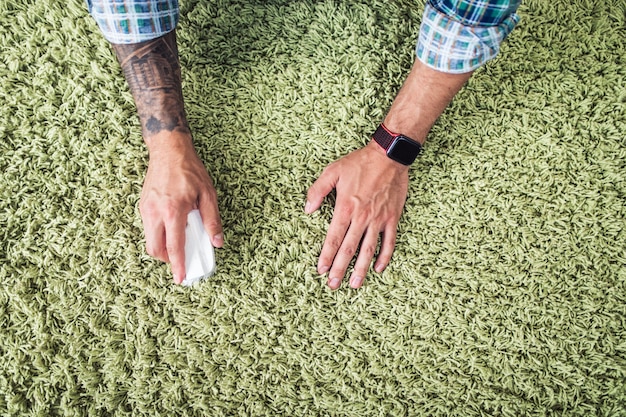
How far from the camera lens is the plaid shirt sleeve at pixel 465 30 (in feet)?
2.46

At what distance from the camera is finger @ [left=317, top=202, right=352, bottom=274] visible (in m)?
0.94

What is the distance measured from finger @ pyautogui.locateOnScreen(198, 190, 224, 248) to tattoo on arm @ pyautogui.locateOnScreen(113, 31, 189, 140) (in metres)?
0.15

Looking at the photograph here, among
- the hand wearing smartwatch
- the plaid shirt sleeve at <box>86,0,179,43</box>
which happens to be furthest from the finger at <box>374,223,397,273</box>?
the plaid shirt sleeve at <box>86,0,179,43</box>

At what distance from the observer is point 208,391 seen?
948mm

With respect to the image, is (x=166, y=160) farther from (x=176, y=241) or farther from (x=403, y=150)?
(x=403, y=150)

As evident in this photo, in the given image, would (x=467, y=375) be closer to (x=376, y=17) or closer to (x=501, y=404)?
(x=501, y=404)

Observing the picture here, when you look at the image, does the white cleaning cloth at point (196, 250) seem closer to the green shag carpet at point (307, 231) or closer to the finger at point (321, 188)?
the green shag carpet at point (307, 231)

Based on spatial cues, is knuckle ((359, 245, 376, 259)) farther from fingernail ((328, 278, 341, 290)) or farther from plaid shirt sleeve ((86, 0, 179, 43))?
plaid shirt sleeve ((86, 0, 179, 43))

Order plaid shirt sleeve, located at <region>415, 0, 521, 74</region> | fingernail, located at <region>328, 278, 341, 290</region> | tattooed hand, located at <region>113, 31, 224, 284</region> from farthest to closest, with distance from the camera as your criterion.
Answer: fingernail, located at <region>328, 278, 341, 290</region>, tattooed hand, located at <region>113, 31, 224, 284</region>, plaid shirt sleeve, located at <region>415, 0, 521, 74</region>

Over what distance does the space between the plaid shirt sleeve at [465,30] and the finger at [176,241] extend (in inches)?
22.3

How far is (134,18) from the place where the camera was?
81 centimetres

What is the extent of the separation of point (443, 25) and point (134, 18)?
0.55 m

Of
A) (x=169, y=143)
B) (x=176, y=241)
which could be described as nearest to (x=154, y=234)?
(x=176, y=241)

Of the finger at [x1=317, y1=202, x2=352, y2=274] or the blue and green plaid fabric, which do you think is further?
the finger at [x1=317, y1=202, x2=352, y2=274]
